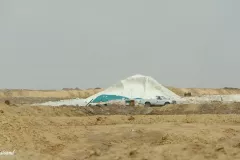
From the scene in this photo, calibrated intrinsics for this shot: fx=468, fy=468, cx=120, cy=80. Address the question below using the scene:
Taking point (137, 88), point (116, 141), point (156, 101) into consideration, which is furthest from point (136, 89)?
point (116, 141)

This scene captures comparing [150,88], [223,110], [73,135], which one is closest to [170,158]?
[73,135]

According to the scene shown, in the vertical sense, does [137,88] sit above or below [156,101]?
above

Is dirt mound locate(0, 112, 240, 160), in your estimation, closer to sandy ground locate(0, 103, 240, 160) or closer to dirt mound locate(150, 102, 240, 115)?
sandy ground locate(0, 103, 240, 160)

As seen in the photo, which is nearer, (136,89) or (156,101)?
(156,101)

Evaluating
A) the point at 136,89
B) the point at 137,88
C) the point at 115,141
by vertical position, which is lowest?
the point at 115,141

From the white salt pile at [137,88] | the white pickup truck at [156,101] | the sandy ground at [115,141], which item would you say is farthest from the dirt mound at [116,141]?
the white salt pile at [137,88]

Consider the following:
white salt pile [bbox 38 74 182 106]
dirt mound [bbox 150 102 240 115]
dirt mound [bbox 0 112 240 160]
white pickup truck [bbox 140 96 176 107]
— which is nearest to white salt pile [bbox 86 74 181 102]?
white salt pile [bbox 38 74 182 106]

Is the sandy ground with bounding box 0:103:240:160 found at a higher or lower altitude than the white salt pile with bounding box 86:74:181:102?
lower

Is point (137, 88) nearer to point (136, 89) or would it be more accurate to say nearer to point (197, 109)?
point (136, 89)

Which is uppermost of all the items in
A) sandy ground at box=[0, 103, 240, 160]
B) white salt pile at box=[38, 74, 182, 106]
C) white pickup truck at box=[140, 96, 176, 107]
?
white salt pile at box=[38, 74, 182, 106]

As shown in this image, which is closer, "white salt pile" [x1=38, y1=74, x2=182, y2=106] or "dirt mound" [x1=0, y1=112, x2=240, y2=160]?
"dirt mound" [x1=0, y1=112, x2=240, y2=160]

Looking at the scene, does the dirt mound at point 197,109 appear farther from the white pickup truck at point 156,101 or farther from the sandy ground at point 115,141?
the sandy ground at point 115,141

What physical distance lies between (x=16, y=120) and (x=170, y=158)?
22.9 feet

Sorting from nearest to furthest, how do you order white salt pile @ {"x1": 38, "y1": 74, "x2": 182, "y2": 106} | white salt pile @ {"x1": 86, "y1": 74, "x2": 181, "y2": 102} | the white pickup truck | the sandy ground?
1. the sandy ground
2. the white pickup truck
3. white salt pile @ {"x1": 38, "y1": 74, "x2": 182, "y2": 106}
4. white salt pile @ {"x1": 86, "y1": 74, "x2": 181, "y2": 102}
